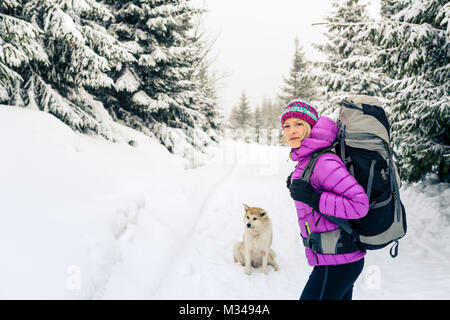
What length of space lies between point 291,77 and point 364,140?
98.0 ft

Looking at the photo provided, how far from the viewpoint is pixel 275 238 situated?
5.63 meters

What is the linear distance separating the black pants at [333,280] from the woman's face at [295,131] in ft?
3.28

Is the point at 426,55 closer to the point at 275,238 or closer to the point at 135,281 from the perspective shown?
the point at 275,238

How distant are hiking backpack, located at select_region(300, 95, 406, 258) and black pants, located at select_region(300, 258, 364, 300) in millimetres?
168

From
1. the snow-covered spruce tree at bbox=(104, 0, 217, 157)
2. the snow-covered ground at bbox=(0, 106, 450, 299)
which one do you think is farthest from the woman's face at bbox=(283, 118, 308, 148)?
the snow-covered spruce tree at bbox=(104, 0, 217, 157)

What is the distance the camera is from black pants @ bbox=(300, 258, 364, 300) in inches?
73.8

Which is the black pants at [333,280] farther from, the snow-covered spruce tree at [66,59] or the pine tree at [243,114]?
the pine tree at [243,114]

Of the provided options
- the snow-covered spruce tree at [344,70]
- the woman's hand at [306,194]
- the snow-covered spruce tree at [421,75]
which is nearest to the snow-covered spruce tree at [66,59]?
the woman's hand at [306,194]

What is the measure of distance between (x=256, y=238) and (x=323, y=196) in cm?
248

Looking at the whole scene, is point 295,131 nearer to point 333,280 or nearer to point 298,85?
point 333,280

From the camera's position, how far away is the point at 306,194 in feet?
5.94

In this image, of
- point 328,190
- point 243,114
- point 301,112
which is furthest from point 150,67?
point 243,114

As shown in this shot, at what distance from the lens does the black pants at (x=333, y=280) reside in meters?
1.88

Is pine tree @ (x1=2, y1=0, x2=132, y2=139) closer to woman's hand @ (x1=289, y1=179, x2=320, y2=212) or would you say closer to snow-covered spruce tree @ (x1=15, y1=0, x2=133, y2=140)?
snow-covered spruce tree @ (x1=15, y1=0, x2=133, y2=140)
